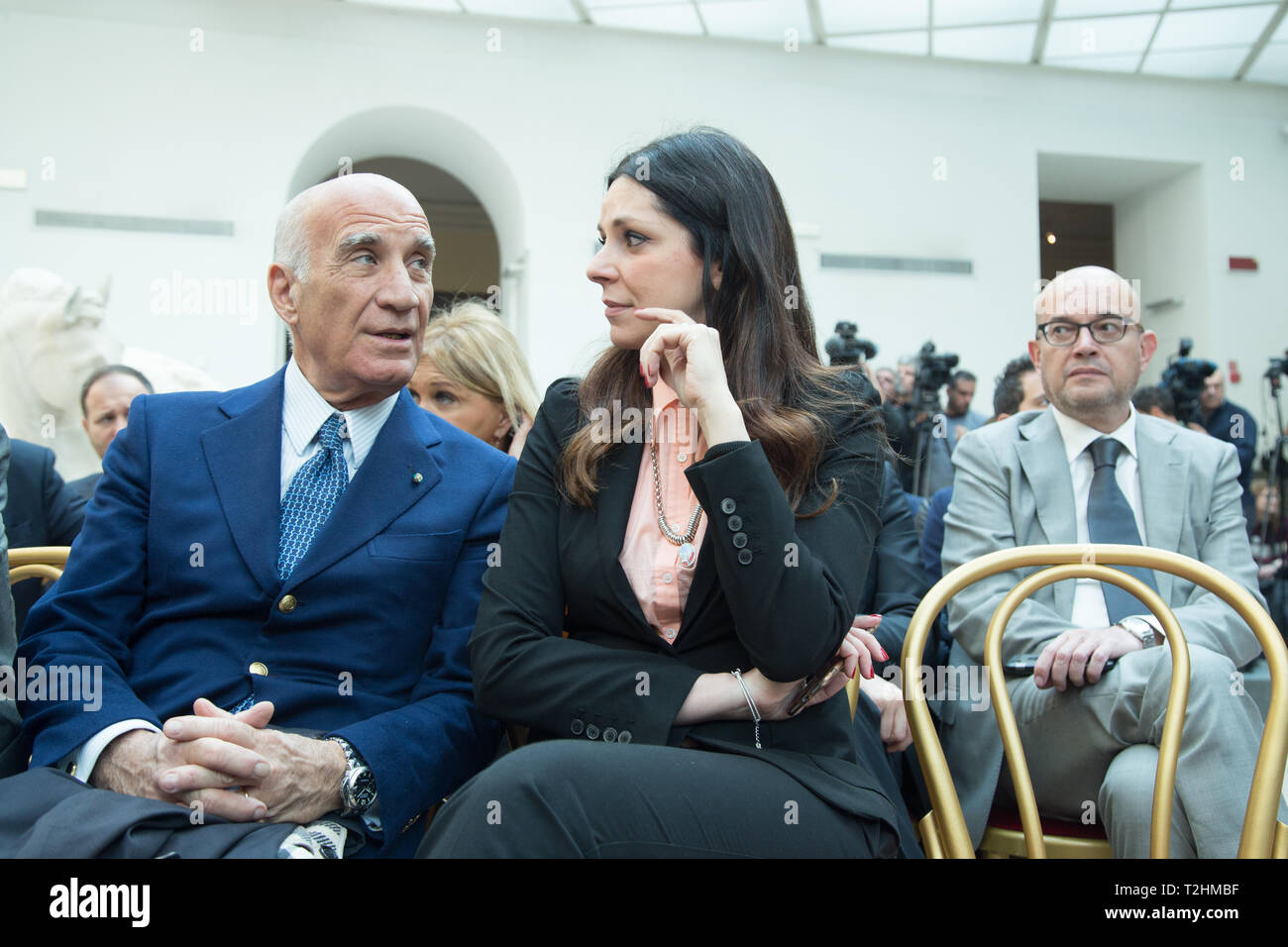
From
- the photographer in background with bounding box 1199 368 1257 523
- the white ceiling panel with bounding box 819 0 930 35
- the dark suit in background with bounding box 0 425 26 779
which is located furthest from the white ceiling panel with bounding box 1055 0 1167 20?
the dark suit in background with bounding box 0 425 26 779

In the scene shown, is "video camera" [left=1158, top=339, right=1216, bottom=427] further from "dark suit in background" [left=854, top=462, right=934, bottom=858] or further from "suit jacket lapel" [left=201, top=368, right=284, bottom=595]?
"suit jacket lapel" [left=201, top=368, right=284, bottom=595]

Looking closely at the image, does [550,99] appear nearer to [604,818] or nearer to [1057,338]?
[1057,338]

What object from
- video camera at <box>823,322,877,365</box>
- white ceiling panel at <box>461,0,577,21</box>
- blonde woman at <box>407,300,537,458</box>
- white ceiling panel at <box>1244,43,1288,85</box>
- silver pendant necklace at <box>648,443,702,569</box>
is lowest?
silver pendant necklace at <box>648,443,702,569</box>

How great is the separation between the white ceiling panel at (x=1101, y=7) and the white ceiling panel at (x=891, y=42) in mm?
990

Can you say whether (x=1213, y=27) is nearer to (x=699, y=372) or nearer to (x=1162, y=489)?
(x=1162, y=489)

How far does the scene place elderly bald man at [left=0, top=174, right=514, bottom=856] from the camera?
1397 mm

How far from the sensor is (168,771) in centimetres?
138

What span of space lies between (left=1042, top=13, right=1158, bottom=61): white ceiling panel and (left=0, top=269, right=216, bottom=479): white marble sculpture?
675 cm

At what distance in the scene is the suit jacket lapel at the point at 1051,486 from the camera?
90.7 inches

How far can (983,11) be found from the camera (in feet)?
25.4

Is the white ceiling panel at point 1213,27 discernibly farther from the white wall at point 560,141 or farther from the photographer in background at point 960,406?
the photographer in background at point 960,406

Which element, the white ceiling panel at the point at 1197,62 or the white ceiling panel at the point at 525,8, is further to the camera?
the white ceiling panel at the point at 1197,62

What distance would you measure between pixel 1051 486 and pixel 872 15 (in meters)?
6.56

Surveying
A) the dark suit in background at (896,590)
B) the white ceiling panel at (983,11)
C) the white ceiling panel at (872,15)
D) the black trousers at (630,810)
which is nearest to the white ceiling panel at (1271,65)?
the white ceiling panel at (983,11)
